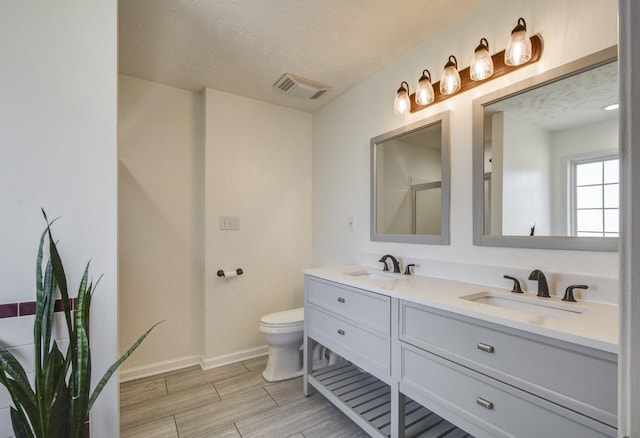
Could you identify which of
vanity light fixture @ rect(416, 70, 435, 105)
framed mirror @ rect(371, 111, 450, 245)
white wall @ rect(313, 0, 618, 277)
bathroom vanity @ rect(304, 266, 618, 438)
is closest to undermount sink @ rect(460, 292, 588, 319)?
bathroom vanity @ rect(304, 266, 618, 438)

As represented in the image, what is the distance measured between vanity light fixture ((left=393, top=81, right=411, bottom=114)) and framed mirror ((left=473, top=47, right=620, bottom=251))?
451mm

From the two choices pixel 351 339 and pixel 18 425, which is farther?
pixel 351 339

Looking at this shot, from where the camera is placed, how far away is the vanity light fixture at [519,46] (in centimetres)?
135

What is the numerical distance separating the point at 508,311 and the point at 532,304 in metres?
0.30

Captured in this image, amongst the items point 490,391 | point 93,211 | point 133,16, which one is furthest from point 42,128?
point 490,391

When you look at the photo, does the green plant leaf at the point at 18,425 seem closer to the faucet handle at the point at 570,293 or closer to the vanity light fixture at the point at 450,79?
the faucet handle at the point at 570,293

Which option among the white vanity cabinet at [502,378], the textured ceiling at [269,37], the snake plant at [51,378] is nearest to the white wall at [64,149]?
the snake plant at [51,378]

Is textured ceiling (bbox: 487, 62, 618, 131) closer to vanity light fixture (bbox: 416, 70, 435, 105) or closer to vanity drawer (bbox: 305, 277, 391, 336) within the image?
vanity light fixture (bbox: 416, 70, 435, 105)

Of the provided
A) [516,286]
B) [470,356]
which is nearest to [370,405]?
[470,356]

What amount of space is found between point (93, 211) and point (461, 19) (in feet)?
6.88

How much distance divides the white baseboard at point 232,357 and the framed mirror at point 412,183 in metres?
1.50

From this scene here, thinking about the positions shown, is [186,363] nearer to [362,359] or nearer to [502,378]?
[362,359]

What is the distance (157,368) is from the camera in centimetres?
240

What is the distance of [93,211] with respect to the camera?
4.02 feet
